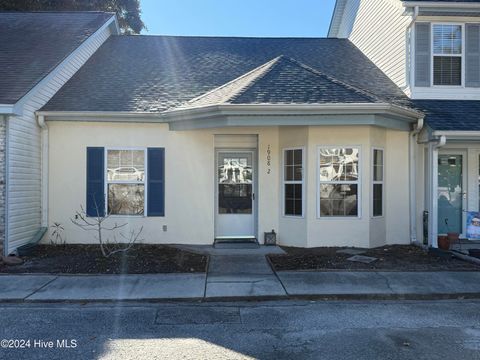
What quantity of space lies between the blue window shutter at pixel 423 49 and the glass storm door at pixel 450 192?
2193mm

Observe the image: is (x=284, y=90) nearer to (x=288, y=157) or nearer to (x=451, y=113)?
(x=288, y=157)

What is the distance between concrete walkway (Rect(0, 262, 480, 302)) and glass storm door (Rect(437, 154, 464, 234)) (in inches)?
133

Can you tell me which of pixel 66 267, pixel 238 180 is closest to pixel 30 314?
pixel 66 267

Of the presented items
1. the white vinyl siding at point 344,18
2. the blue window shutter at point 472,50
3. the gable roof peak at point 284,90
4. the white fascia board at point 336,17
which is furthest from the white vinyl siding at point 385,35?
the gable roof peak at point 284,90

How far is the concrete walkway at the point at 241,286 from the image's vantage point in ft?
20.0

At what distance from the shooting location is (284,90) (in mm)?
9031

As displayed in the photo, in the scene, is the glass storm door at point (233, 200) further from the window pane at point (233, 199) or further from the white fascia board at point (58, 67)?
the white fascia board at point (58, 67)

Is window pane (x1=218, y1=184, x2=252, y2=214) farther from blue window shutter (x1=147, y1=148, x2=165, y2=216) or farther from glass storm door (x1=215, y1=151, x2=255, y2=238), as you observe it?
blue window shutter (x1=147, y1=148, x2=165, y2=216)

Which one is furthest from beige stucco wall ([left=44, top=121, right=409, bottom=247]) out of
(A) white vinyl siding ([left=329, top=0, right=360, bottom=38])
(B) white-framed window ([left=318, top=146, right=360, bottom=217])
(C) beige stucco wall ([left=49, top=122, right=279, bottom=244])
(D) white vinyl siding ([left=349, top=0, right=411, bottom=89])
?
(A) white vinyl siding ([left=329, top=0, right=360, bottom=38])

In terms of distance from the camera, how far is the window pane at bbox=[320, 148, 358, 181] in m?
9.31

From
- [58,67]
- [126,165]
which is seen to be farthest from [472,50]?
[58,67]

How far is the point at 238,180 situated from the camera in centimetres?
1037

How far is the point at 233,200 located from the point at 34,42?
23.0ft

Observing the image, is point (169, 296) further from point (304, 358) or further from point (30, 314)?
point (304, 358)
